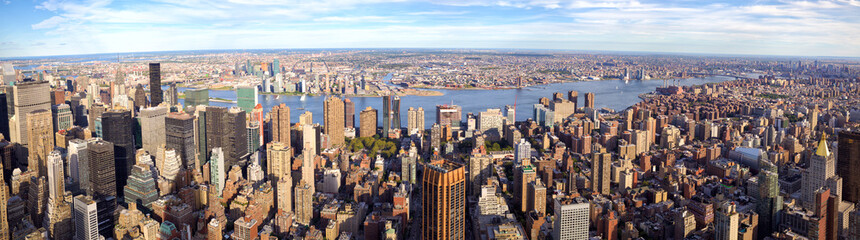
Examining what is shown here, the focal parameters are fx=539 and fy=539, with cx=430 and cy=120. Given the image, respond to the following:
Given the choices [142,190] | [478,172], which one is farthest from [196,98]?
[478,172]

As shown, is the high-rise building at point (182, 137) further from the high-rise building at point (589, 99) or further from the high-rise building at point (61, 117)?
the high-rise building at point (589, 99)

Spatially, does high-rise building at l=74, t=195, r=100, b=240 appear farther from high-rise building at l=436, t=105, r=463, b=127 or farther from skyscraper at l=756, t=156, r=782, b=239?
high-rise building at l=436, t=105, r=463, b=127

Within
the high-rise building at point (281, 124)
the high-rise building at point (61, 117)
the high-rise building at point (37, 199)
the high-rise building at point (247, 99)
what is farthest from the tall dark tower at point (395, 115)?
the high-rise building at point (37, 199)

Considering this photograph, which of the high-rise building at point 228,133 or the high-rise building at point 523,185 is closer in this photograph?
the high-rise building at point 523,185

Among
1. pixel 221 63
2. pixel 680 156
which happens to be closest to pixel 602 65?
pixel 221 63

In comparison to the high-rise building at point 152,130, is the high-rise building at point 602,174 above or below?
below
